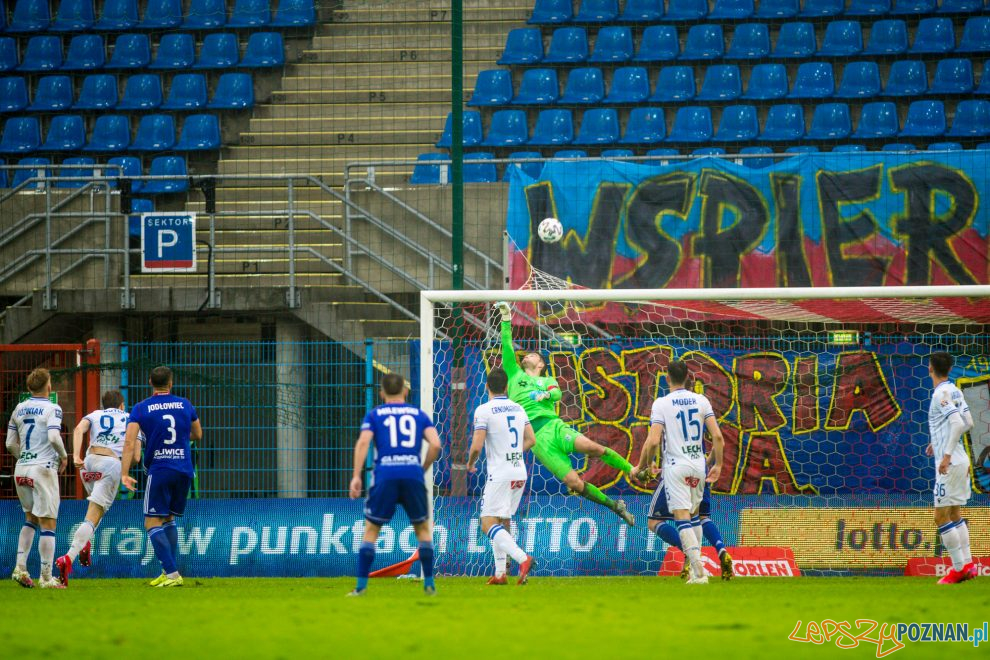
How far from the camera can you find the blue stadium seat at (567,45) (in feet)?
68.4

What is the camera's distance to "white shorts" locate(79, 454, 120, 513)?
12.5 m

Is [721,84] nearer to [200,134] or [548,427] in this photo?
[200,134]

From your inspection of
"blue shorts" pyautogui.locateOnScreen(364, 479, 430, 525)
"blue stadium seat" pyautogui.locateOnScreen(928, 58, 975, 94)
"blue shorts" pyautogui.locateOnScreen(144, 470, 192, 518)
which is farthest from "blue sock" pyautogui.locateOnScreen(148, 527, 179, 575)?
"blue stadium seat" pyautogui.locateOnScreen(928, 58, 975, 94)

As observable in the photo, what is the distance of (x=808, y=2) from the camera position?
20.9 metres

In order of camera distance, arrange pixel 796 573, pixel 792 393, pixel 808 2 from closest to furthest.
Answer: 1. pixel 796 573
2. pixel 792 393
3. pixel 808 2

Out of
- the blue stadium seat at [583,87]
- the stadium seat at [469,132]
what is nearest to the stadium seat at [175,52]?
the stadium seat at [469,132]

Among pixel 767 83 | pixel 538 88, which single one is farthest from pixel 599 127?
pixel 767 83

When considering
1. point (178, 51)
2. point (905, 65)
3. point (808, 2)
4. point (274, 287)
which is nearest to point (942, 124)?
point (905, 65)

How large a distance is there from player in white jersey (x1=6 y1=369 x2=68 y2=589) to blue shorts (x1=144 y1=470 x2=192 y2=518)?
141cm

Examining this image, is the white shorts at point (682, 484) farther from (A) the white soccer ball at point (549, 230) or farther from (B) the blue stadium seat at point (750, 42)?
(B) the blue stadium seat at point (750, 42)

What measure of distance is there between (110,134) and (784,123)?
36.7ft

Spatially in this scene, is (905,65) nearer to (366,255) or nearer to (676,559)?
(366,255)

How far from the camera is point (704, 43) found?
67.3 feet

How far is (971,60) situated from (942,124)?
1.88 metres
